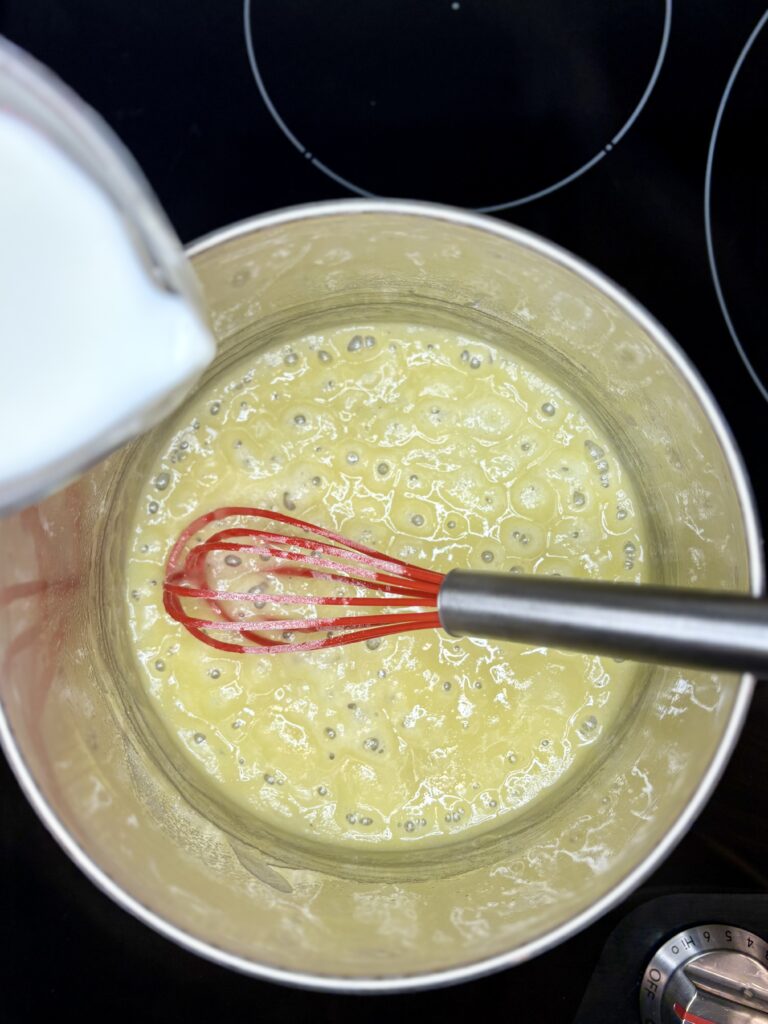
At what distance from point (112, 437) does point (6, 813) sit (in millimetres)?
424

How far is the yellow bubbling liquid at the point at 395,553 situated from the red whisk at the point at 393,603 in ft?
0.07

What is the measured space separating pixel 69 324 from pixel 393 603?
0.92ft

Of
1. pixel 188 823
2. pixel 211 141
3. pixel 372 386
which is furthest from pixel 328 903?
pixel 211 141

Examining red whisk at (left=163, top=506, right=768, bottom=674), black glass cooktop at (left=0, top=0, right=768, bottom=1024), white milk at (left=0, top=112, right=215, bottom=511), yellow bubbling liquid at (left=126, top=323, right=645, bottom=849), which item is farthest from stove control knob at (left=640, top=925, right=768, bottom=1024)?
white milk at (left=0, top=112, right=215, bottom=511)

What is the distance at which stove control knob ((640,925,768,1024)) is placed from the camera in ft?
2.17

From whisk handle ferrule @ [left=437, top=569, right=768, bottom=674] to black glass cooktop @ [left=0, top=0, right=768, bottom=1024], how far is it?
0.31 meters

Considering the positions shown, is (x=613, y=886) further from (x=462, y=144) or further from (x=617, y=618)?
(x=462, y=144)

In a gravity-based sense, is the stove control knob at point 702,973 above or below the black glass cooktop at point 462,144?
below

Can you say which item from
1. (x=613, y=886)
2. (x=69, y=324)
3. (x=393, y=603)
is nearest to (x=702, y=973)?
(x=613, y=886)

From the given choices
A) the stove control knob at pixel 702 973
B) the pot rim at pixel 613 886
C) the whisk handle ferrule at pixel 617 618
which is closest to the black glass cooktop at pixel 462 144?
the stove control knob at pixel 702 973

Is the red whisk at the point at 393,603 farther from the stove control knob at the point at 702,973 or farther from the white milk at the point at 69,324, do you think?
the stove control knob at the point at 702,973

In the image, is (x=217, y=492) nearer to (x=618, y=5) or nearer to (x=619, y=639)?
(x=619, y=639)

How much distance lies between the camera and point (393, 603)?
592 mm

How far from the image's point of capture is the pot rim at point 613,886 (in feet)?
1.56
